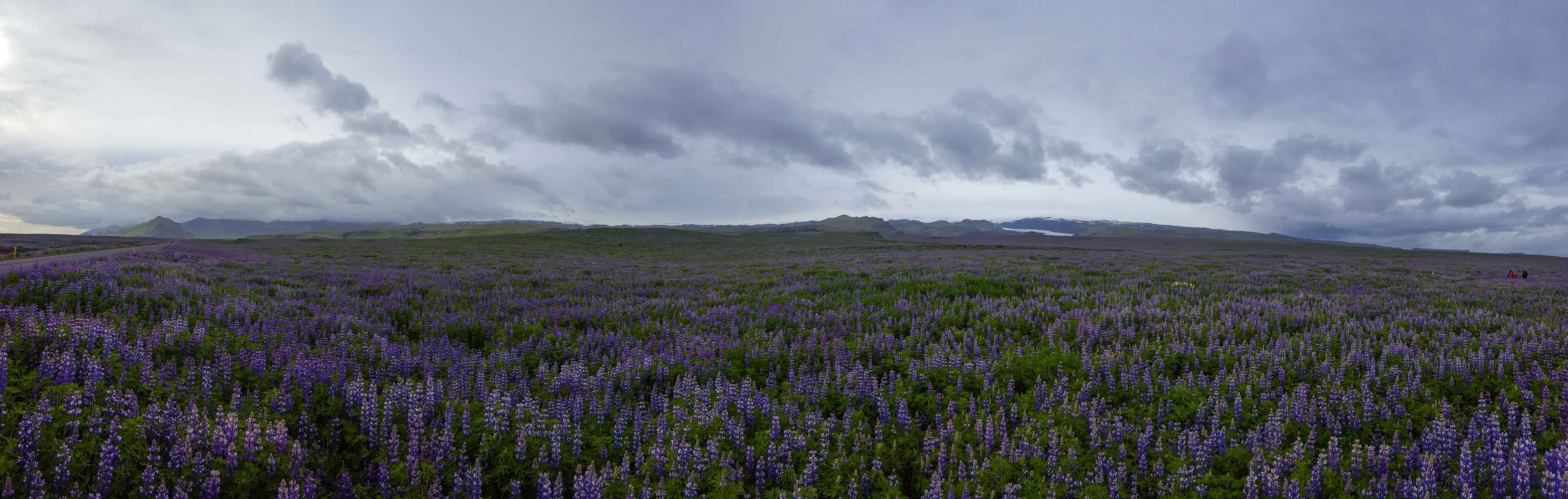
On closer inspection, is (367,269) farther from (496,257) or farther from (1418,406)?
(1418,406)

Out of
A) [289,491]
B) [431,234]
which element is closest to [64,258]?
[289,491]

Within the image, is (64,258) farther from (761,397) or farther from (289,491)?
(761,397)

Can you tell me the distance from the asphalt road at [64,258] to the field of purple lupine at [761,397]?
3.96m

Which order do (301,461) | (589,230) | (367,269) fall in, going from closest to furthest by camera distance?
1. (301,461)
2. (367,269)
3. (589,230)

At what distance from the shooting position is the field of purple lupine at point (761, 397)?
4145 millimetres

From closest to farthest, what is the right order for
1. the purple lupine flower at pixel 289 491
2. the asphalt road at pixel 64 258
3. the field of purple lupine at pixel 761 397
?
the purple lupine flower at pixel 289 491 → the field of purple lupine at pixel 761 397 → the asphalt road at pixel 64 258

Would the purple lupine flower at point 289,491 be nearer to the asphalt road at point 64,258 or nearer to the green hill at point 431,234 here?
the asphalt road at point 64,258

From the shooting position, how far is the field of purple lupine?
4145mm

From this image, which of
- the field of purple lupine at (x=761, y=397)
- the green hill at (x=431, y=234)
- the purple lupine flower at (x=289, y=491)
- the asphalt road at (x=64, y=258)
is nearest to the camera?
the purple lupine flower at (x=289, y=491)

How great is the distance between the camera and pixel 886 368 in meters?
7.63

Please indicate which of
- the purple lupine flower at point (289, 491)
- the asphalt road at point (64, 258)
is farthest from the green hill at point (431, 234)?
the purple lupine flower at point (289, 491)

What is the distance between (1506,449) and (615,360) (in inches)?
345

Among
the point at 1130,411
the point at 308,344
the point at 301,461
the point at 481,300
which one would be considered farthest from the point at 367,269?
the point at 1130,411

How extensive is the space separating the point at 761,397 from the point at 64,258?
3743cm
